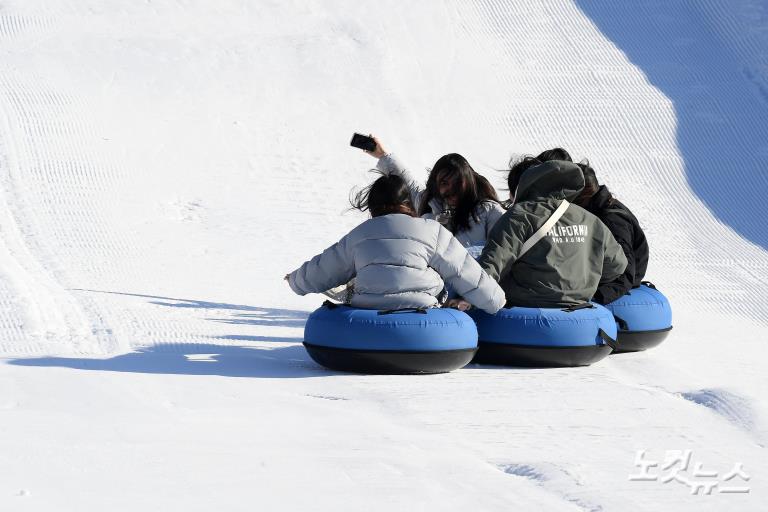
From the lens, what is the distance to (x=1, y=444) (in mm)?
4070

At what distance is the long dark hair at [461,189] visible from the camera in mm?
6445

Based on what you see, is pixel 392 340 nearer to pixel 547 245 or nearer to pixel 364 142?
pixel 547 245

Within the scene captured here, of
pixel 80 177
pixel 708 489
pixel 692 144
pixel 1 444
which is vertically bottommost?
pixel 692 144

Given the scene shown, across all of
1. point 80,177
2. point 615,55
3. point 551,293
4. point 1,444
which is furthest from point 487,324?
point 615,55

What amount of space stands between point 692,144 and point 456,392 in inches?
384

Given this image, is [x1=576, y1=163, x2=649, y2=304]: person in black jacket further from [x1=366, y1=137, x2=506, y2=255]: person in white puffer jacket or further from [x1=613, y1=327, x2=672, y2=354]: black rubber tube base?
[x1=366, y1=137, x2=506, y2=255]: person in white puffer jacket

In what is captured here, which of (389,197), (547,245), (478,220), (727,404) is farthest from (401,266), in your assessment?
(727,404)

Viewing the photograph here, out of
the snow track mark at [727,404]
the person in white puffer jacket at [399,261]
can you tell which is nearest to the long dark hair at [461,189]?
the person in white puffer jacket at [399,261]

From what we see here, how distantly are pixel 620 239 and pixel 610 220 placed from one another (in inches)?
4.7

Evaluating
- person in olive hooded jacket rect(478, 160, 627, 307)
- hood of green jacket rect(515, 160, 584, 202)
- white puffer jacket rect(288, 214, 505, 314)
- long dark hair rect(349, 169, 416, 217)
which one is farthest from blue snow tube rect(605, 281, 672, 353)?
long dark hair rect(349, 169, 416, 217)

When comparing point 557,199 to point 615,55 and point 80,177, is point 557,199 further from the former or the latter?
point 615,55

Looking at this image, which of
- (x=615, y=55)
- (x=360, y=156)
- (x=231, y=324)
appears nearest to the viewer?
(x=231, y=324)

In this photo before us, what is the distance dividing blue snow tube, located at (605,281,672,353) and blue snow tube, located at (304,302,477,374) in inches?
49.6

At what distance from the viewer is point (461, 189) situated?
6508 mm
